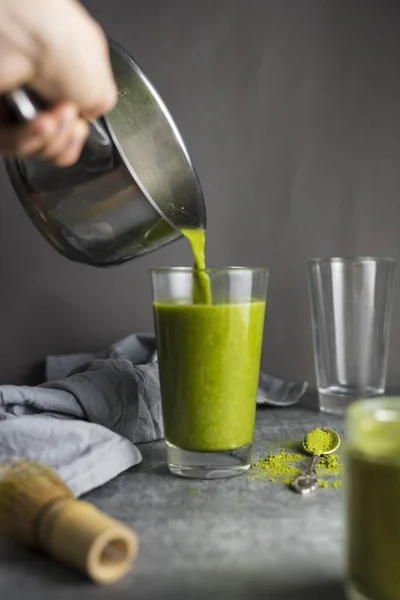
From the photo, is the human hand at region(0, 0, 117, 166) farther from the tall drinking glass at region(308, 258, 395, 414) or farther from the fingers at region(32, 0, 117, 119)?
the tall drinking glass at region(308, 258, 395, 414)

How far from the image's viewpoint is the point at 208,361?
1004mm

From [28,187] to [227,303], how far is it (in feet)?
1.01

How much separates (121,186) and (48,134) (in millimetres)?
215

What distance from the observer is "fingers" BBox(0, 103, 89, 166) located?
763 mm

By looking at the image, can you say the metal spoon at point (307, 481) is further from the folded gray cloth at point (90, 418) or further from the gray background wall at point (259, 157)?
the gray background wall at point (259, 157)

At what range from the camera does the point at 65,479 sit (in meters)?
0.93

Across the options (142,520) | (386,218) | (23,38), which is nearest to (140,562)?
(142,520)

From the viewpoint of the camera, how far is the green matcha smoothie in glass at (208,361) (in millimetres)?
1000

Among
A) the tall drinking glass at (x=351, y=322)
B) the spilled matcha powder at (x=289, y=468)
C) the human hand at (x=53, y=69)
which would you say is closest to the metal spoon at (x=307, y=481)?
the spilled matcha powder at (x=289, y=468)

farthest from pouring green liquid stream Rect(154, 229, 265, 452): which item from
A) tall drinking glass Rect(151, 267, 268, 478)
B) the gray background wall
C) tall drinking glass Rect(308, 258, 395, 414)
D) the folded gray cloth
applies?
the gray background wall

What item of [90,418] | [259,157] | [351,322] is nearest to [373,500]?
[90,418]

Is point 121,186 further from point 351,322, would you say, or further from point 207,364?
point 351,322

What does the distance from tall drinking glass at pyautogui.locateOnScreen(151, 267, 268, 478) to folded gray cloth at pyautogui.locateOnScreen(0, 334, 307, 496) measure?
0.31 ft

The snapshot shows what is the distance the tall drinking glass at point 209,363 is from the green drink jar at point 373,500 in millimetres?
334
